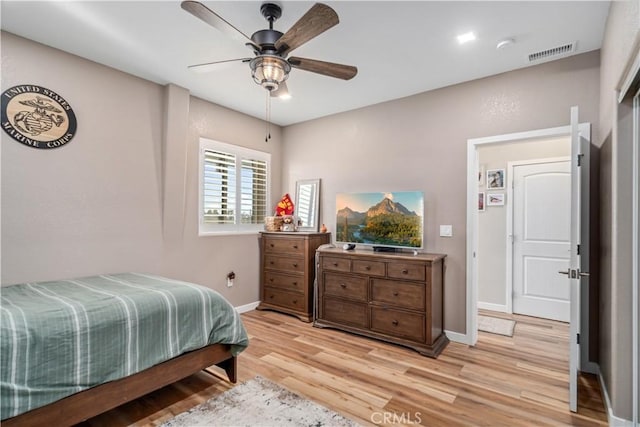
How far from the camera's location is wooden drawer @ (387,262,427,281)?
3111mm

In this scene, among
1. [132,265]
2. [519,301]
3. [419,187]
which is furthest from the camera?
Answer: [519,301]

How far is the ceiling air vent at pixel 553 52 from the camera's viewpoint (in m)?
2.63

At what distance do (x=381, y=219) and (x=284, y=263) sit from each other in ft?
4.69

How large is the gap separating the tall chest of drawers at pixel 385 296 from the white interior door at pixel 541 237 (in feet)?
5.67

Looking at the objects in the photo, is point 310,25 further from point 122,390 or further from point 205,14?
point 122,390

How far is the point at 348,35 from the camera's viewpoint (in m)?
2.50

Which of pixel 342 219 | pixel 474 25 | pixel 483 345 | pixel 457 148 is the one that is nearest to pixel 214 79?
pixel 342 219

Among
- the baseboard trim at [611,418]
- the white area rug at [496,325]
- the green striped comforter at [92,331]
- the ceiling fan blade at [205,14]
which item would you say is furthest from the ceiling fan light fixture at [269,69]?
the white area rug at [496,325]

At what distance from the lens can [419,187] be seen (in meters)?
3.63

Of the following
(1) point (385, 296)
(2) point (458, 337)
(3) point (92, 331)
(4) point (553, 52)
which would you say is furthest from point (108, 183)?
(4) point (553, 52)

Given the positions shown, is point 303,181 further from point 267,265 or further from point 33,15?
point 33,15

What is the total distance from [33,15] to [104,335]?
2.34 m

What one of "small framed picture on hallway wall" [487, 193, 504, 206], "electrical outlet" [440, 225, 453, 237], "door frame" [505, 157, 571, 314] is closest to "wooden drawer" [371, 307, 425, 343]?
"electrical outlet" [440, 225, 453, 237]

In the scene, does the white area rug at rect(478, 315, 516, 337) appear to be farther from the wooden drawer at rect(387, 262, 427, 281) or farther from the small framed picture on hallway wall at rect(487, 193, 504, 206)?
the small framed picture on hallway wall at rect(487, 193, 504, 206)
